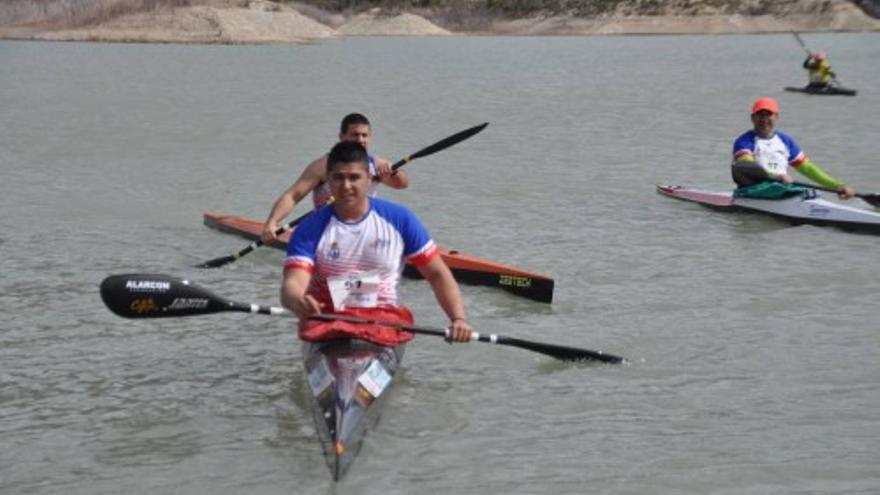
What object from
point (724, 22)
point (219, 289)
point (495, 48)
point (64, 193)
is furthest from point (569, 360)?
point (724, 22)

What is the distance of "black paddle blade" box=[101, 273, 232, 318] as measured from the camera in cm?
892

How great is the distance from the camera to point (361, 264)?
8.68m

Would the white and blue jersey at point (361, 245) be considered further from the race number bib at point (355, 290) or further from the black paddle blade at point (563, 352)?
the black paddle blade at point (563, 352)

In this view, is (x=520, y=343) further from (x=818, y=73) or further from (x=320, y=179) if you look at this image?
(x=818, y=73)

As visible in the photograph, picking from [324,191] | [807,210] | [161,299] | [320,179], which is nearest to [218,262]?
[324,191]

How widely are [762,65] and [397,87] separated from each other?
23.9 metres

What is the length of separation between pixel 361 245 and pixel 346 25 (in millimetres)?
138049

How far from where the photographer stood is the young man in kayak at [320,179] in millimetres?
10734

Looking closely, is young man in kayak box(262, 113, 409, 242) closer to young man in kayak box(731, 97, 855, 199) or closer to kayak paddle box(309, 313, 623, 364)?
kayak paddle box(309, 313, 623, 364)

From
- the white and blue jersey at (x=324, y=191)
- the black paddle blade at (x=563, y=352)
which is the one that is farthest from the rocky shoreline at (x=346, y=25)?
the black paddle blade at (x=563, y=352)

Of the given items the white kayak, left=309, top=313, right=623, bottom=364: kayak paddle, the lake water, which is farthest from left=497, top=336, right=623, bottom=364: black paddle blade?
the white kayak

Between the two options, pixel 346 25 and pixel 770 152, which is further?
pixel 346 25

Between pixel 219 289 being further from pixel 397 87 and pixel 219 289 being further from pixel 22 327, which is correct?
pixel 397 87

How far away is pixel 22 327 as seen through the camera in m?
11.5
